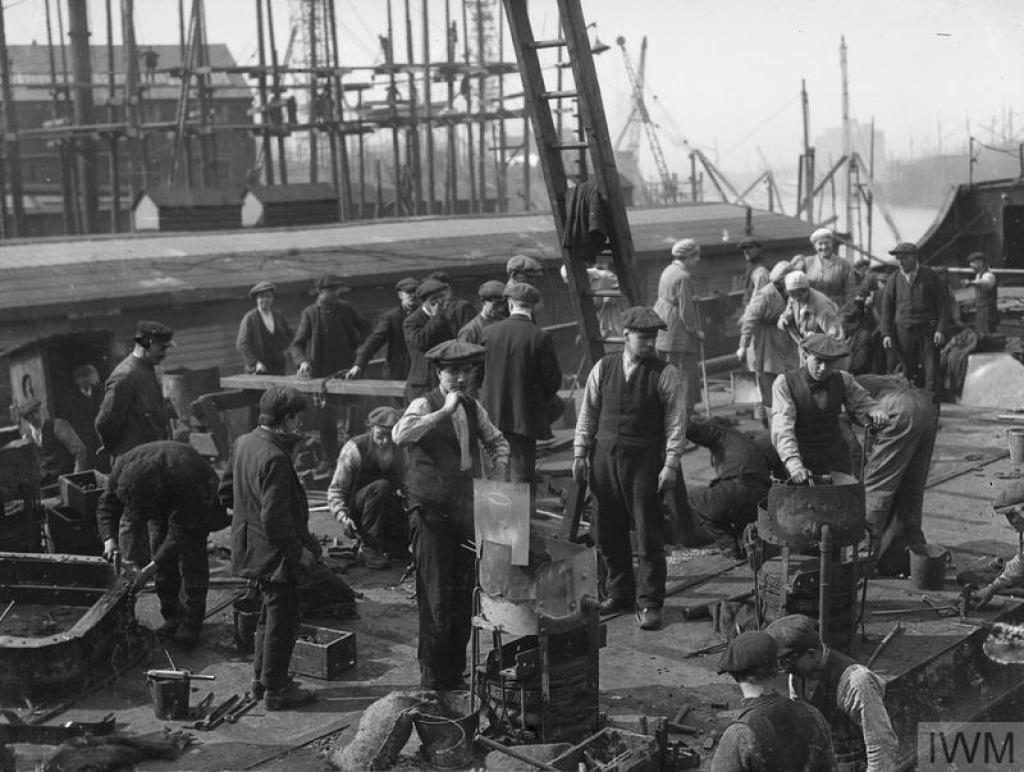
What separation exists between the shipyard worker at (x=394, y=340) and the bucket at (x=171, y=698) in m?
5.25

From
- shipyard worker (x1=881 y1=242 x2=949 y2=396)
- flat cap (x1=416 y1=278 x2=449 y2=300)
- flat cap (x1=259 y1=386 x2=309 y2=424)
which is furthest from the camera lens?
shipyard worker (x1=881 y1=242 x2=949 y2=396)

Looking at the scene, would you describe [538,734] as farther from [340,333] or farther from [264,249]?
[264,249]

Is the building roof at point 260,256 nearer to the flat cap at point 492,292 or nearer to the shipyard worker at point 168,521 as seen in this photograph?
the flat cap at point 492,292

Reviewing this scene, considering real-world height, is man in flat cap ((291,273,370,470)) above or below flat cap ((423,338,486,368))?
below

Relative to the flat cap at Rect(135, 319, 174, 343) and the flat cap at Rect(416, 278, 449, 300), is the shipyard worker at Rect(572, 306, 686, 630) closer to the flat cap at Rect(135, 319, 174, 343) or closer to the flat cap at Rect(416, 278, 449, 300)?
the flat cap at Rect(416, 278, 449, 300)

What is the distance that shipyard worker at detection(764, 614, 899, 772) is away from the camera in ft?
15.0

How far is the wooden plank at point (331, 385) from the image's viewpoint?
11.1 metres

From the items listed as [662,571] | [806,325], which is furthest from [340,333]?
[662,571]

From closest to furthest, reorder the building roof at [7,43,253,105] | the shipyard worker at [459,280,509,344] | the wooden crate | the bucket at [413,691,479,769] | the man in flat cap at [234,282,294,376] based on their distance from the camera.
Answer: the bucket at [413,691,479,769]
the wooden crate
the shipyard worker at [459,280,509,344]
the man in flat cap at [234,282,294,376]
the building roof at [7,43,253,105]

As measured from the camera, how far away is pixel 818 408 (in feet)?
25.3

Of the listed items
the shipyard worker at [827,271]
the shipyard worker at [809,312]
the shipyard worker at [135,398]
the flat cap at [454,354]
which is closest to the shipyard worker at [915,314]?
the shipyard worker at [827,271]

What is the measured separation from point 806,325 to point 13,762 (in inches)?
324

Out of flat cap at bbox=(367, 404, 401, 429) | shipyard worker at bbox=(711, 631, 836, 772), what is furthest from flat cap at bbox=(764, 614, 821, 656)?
flat cap at bbox=(367, 404, 401, 429)

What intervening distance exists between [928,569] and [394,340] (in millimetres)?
5798
